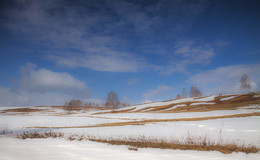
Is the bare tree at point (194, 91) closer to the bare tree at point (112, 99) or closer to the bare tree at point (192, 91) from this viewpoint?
the bare tree at point (192, 91)

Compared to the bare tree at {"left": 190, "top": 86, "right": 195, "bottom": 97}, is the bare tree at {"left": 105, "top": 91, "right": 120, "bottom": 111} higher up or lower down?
lower down

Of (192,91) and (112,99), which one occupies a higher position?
(192,91)

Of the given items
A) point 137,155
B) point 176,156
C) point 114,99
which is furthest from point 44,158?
point 114,99

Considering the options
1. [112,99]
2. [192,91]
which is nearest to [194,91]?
[192,91]

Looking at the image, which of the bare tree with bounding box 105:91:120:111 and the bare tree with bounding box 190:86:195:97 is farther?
the bare tree with bounding box 190:86:195:97

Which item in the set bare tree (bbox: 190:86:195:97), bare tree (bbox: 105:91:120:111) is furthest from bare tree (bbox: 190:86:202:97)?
bare tree (bbox: 105:91:120:111)

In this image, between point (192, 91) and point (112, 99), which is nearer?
point (112, 99)

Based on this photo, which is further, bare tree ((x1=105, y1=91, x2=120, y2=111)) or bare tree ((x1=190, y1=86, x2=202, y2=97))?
bare tree ((x1=190, y1=86, x2=202, y2=97))

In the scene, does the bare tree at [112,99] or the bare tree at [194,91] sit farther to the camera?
the bare tree at [194,91]

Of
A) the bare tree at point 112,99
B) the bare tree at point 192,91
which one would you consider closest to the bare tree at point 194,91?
the bare tree at point 192,91

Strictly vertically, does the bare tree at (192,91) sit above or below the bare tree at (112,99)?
A: above

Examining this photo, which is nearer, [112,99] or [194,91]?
[112,99]

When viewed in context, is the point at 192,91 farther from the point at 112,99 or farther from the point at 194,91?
the point at 112,99

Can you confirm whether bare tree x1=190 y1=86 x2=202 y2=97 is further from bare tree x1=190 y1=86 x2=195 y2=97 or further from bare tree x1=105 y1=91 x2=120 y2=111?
bare tree x1=105 y1=91 x2=120 y2=111
